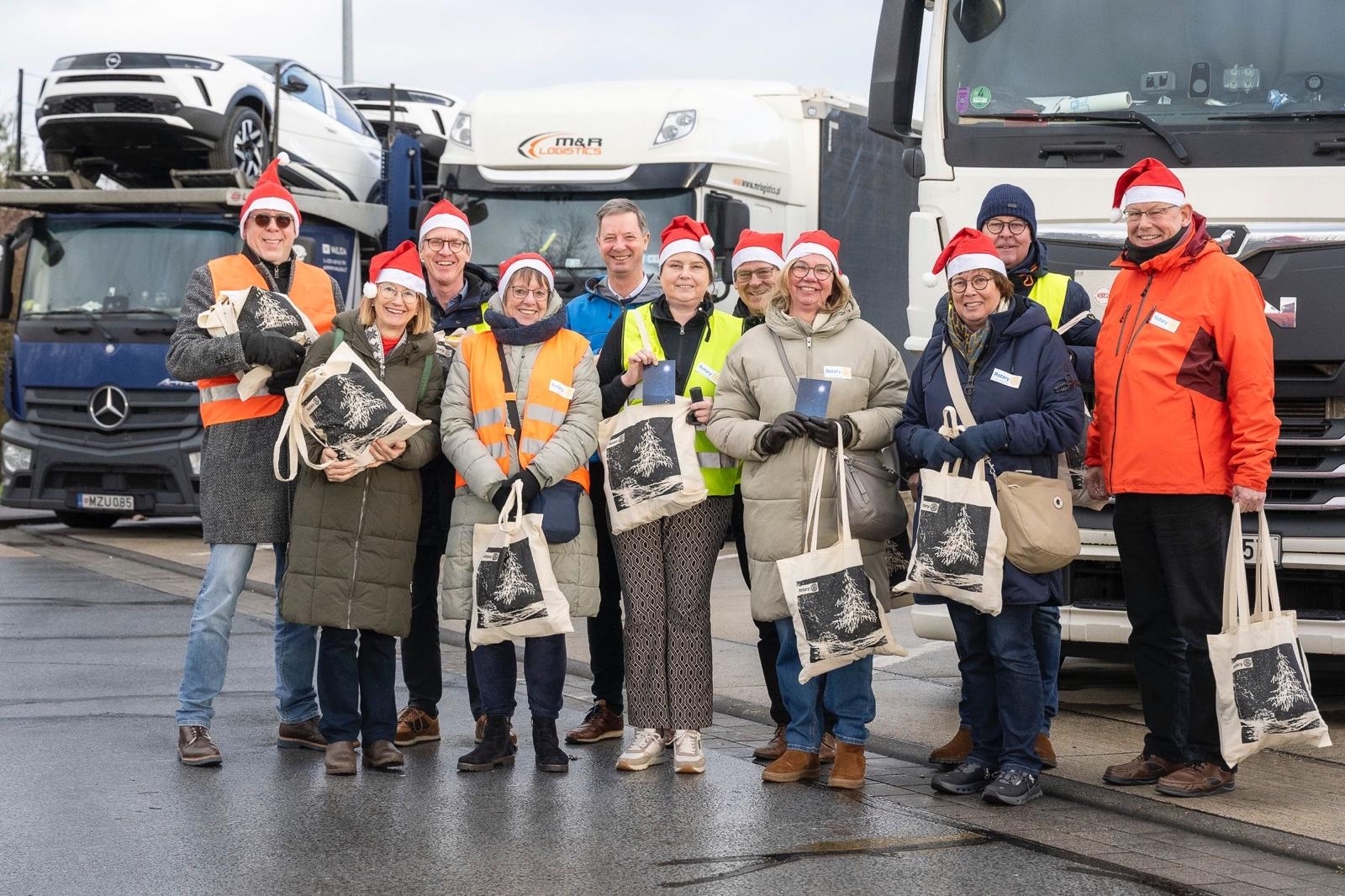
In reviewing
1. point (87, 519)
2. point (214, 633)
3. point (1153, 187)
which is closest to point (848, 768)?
point (1153, 187)

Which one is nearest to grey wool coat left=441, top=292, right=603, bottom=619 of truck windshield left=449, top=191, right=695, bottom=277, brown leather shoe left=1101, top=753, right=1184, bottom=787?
brown leather shoe left=1101, top=753, right=1184, bottom=787

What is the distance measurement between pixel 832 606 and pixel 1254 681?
1.41 m

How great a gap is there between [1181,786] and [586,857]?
6.93 ft

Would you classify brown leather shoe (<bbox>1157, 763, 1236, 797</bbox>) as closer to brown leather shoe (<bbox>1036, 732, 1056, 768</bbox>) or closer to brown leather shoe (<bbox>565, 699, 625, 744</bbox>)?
brown leather shoe (<bbox>1036, 732, 1056, 768</bbox>)

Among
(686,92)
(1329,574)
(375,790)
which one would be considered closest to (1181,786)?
(1329,574)

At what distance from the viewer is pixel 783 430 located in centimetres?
636

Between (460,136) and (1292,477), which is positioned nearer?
(1292,477)

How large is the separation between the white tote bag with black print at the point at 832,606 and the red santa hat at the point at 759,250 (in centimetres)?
109

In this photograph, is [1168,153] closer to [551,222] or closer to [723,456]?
[723,456]

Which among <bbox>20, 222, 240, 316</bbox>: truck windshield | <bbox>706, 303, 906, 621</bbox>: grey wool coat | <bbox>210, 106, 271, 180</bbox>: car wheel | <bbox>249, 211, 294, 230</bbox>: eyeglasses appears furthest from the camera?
<bbox>20, 222, 240, 316</bbox>: truck windshield

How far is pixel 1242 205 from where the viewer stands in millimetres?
7336

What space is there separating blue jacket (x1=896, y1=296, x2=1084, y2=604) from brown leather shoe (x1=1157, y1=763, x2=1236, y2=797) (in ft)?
2.38

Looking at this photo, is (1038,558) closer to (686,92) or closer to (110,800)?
(110,800)

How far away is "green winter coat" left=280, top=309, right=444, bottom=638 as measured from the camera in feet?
21.4
